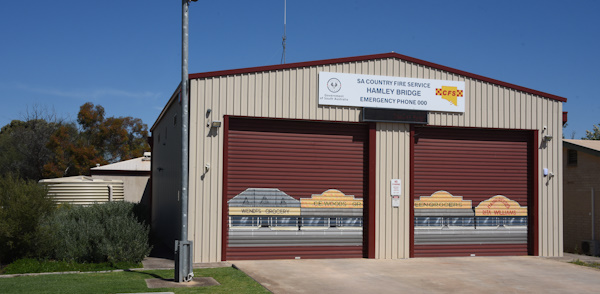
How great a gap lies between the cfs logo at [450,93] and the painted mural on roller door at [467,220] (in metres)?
2.68

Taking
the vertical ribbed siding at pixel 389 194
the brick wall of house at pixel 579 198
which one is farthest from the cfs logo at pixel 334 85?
the brick wall of house at pixel 579 198

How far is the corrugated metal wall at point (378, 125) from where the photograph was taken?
47.7 ft

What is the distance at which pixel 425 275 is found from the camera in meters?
12.9

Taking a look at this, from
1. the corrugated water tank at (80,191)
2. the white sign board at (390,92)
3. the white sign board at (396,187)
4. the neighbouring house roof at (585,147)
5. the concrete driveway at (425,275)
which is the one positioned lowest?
the concrete driveway at (425,275)

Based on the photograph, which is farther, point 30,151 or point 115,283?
point 30,151

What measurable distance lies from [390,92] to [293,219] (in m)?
4.42

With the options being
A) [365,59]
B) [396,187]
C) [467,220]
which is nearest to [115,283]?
[396,187]

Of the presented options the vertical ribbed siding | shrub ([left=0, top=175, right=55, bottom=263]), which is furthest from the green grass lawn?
the vertical ribbed siding

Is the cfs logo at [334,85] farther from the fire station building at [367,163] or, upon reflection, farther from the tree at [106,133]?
the tree at [106,133]

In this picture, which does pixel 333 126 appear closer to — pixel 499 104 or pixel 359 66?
pixel 359 66

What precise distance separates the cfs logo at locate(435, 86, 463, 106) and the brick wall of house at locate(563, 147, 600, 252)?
6200 mm

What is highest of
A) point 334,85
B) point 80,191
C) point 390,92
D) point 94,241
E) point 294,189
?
point 334,85

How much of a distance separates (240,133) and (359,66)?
3789 millimetres

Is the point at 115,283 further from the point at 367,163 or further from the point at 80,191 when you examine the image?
the point at 80,191
